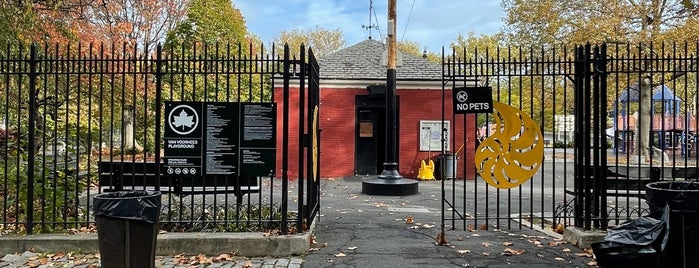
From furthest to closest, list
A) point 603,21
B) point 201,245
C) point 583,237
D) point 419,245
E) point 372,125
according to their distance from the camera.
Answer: point 603,21 → point 372,125 → point 419,245 → point 583,237 → point 201,245

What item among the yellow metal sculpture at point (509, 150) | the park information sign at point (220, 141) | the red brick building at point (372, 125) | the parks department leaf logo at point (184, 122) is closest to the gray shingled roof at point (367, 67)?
the red brick building at point (372, 125)

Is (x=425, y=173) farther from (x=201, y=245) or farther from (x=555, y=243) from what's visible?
(x=201, y=245)

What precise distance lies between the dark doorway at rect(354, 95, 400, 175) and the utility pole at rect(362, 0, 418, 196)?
465 centimetres

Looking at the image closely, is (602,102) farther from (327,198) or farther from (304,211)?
(327,198)

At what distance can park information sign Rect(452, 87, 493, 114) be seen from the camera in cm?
720

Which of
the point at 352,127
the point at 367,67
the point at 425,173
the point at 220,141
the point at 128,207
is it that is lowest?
the point at 425,173

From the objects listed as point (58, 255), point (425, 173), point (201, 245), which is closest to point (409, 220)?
point (201, 245)

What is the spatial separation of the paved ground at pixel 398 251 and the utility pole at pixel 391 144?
10.6ft

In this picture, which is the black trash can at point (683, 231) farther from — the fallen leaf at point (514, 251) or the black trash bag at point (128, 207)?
the black trash bag at point (128, 207)

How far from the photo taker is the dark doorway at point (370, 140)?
1741 centimetres

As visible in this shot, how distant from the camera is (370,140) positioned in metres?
17.5

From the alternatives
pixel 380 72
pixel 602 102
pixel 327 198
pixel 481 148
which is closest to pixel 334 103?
pixel 380 72

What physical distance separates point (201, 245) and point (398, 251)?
94.4 inches

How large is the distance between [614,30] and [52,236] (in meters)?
23.3
